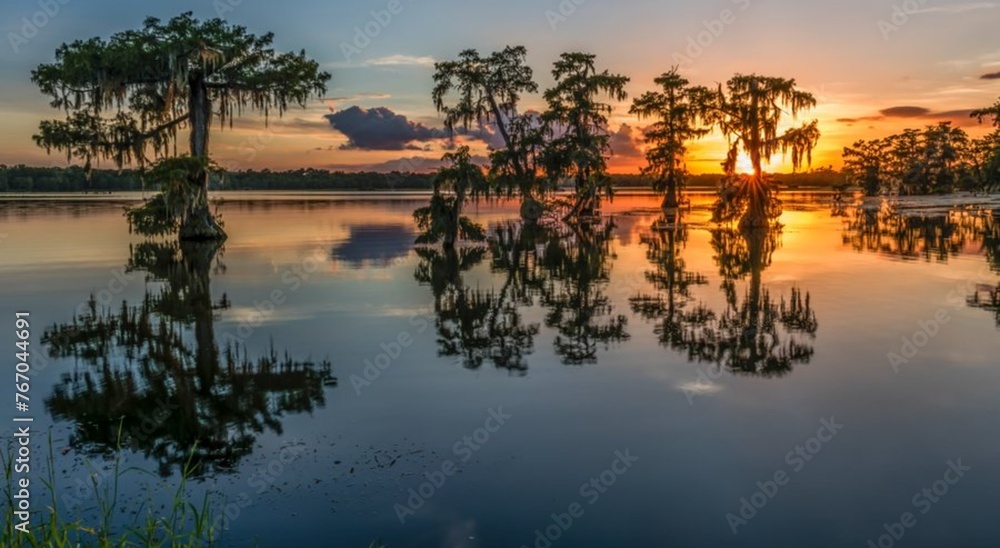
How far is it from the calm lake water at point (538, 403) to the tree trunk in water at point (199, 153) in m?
12.1

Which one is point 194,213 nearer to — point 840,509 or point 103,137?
point 103,137

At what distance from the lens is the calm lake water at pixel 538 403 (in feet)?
23.2

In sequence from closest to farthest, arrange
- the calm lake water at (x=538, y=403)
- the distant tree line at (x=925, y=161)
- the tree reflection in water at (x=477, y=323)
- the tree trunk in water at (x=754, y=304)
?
the calm lake water at (x=538, y=403)
the tree trunk in water at (x=754, y=304)
the tree reflection in water at (x=477, y=323)
the distant tree line at (x=925, y=161)

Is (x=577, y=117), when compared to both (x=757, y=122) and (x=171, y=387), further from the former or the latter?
(x=171, y=387)

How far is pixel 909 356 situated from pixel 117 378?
44.7ft

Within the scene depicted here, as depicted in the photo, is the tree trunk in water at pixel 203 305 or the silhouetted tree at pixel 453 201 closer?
the tree trunk in water at pixel 203 305

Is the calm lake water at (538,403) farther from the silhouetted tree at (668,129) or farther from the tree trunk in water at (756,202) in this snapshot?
the silhouetted tree at (668,129)

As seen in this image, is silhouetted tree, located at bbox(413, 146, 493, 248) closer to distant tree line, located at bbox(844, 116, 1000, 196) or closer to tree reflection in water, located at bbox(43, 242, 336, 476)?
tree reflection in water, located at bbox(43, 242, 336, 476)

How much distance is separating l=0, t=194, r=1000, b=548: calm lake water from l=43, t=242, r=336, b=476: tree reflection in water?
0.06 meters

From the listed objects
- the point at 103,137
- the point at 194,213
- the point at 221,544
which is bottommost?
the point at 221,544

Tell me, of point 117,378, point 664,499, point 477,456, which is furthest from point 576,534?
point 117,378

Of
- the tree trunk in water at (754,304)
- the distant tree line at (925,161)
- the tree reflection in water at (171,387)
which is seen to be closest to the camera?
the tree reflection in water at (171,387)

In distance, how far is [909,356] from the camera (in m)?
12.9

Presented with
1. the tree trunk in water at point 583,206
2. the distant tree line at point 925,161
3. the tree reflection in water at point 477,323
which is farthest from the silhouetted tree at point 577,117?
the distant tree line at point 925,161
